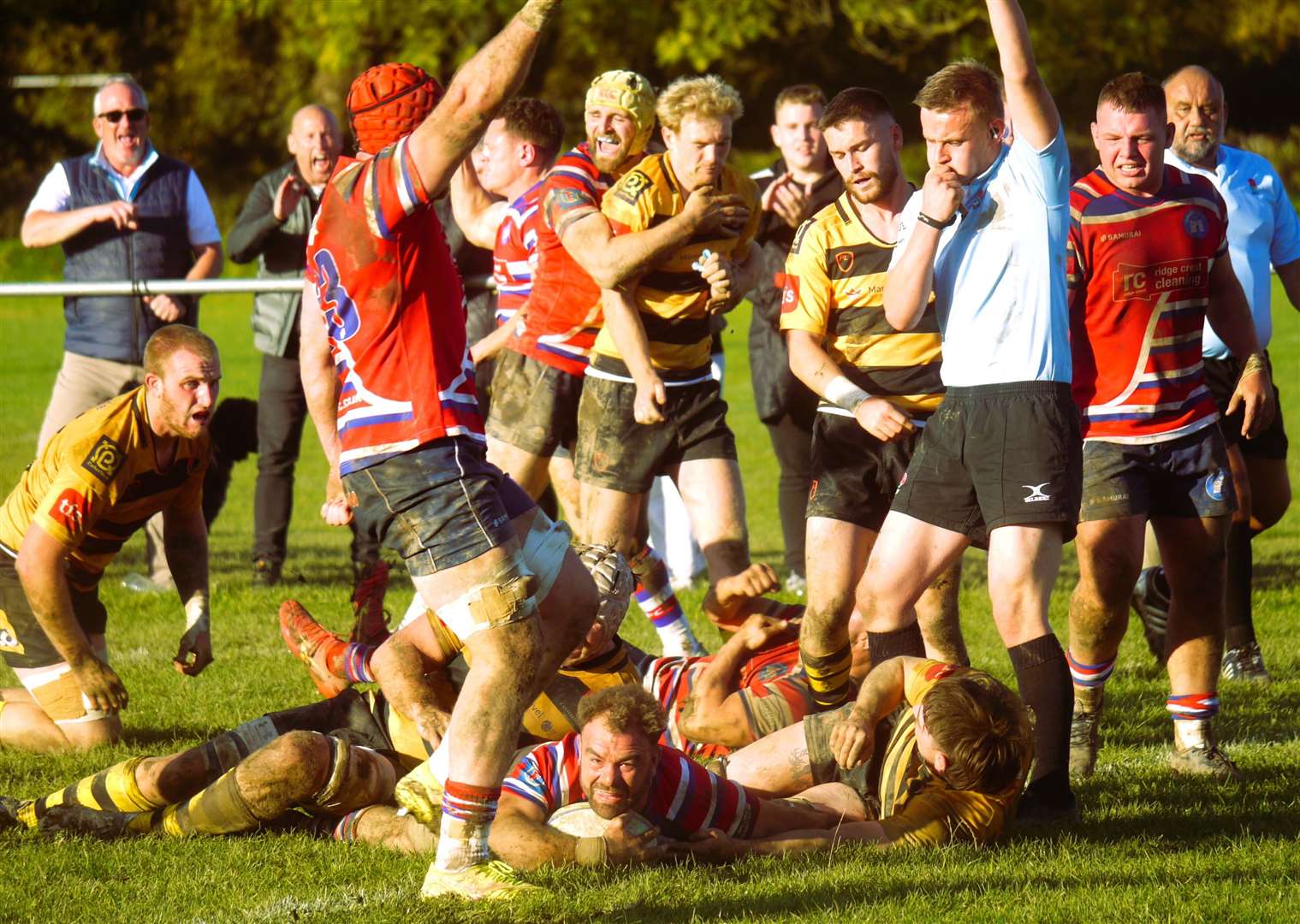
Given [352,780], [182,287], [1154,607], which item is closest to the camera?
[352,780]

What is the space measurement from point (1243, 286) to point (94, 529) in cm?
478

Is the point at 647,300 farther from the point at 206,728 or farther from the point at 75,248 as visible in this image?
the point at 75,248

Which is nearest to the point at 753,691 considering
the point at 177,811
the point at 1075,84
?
the point at 177,811

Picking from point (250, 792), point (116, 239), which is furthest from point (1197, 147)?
point (116, 239)

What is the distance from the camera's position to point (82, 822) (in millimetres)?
5176

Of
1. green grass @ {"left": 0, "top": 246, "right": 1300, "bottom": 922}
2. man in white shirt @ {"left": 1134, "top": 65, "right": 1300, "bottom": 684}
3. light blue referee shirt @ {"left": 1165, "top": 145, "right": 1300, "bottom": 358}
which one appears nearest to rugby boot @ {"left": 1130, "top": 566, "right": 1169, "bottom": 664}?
man in white shirt @ {"left": 1134, "top": 65, "right": 1300, "bottom": 684}

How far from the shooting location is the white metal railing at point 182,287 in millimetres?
9148

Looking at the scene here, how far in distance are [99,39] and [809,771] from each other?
139ft

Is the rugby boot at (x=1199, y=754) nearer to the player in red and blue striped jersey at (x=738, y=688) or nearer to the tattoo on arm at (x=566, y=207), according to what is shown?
the player in red and blue striped jersey at (x=738, y=688)

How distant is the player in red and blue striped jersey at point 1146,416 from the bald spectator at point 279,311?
507cm

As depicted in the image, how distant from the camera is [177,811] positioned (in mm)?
5191

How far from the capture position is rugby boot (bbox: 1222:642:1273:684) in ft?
23.9

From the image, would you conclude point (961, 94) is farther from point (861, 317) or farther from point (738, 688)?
point (738, 688)

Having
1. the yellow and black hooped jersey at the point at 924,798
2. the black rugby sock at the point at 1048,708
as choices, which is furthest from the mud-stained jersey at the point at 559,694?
the black rugby sock at the point at 1048,708
